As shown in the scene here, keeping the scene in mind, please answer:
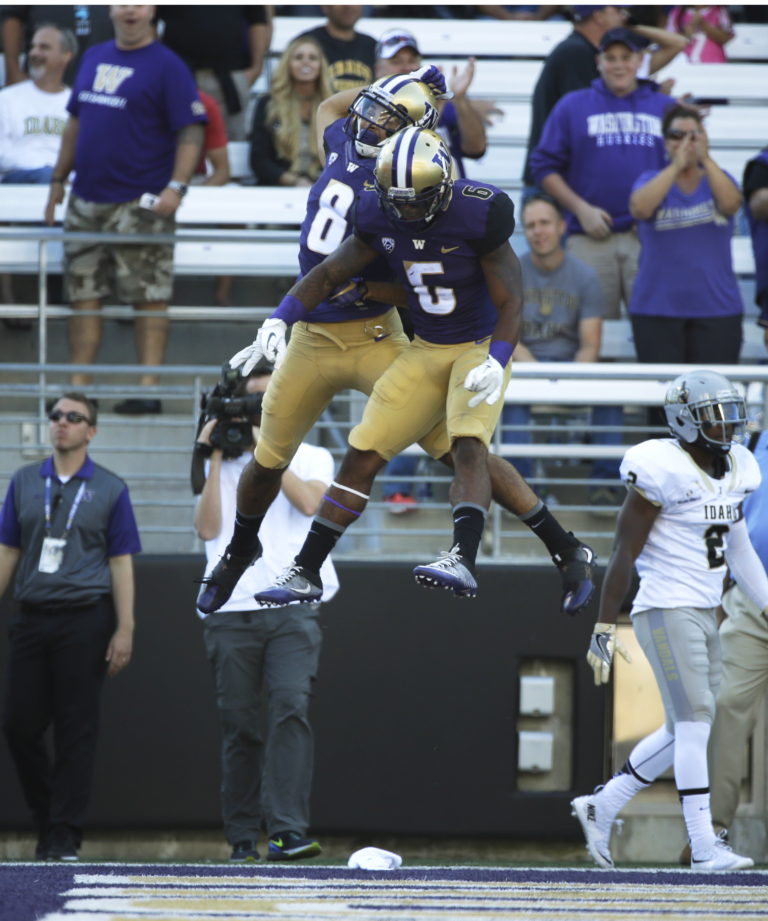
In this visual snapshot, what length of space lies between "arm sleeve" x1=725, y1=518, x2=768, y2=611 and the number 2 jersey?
5.60 ft

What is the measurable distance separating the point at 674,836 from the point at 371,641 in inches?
68.0

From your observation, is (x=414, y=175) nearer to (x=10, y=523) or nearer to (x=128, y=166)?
(x=10, y=523)

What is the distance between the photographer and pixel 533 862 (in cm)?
738

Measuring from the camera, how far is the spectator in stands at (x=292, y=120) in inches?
323

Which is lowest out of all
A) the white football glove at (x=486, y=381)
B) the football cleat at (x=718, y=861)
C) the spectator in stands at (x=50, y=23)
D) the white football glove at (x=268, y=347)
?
the football cleat at (x=718, y=861)

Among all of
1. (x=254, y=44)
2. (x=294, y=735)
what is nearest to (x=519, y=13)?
(x=254, y=44)

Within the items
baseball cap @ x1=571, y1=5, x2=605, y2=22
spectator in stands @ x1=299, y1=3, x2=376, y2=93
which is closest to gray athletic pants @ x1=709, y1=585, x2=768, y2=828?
spectator in stands @ x1=299, y1=3, x2=376, y2=93

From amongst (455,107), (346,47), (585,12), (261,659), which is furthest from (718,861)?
(585,12)

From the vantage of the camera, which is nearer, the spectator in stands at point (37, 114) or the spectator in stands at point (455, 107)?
the spectator in stands at point (455, 107)

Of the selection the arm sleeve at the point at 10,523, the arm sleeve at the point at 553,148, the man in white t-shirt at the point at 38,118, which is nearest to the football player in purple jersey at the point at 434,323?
the arm sleeve at the point at 10,523

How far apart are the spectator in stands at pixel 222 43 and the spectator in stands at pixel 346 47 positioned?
0.55 m

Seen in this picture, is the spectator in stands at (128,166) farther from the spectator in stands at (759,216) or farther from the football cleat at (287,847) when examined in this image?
the spectator in stands at (759,216)

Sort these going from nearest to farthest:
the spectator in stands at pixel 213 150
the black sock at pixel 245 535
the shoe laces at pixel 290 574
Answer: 1. the shoe laces at pixel 290 574
2. the black sock at pixel 245 535
3. the spectator in stands at pixel 213 150

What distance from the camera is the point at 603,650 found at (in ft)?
18.8
